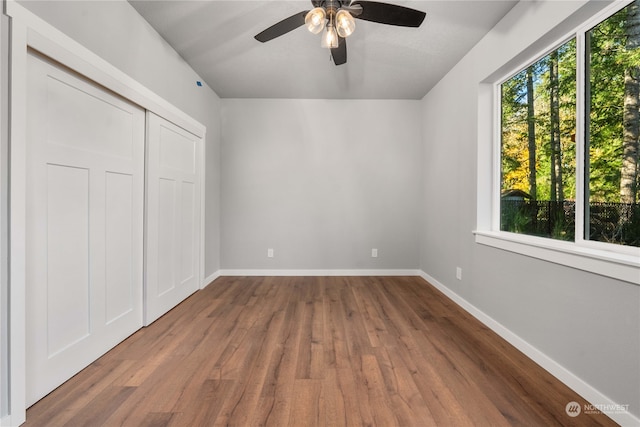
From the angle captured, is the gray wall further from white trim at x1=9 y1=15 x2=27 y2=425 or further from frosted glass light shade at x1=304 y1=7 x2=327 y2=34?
frosted glass light shade at x1=304 y1=7 x2=327 y2=34

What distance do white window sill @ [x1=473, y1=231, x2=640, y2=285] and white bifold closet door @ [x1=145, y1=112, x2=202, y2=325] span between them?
2.88 metres

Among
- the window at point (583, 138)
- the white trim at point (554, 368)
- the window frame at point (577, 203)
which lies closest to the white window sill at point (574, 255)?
the window frame at point (577, 203)

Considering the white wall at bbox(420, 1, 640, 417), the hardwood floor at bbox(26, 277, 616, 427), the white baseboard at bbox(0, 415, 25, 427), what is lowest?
the hardwood floor at bbox(26, 277, 616, 427)

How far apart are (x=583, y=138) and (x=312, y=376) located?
2180 millimetres

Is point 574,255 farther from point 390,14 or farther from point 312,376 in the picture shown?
point 390,14

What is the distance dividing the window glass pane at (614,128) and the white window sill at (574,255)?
0.18 m

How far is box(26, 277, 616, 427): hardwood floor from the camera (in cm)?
140

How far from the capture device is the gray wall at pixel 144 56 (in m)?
1.66

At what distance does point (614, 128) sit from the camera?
1.60 metres

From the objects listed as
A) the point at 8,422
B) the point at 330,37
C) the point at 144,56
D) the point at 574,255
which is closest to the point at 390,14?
the point at 330,37

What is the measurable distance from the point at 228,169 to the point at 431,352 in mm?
3349

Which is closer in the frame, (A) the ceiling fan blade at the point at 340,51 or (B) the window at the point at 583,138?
(B) the window at the point at 583,138

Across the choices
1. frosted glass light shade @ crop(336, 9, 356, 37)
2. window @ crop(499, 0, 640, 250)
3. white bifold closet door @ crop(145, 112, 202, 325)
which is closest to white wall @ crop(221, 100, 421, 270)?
white bifold closet door @ crop(145, 112, 202, 325)

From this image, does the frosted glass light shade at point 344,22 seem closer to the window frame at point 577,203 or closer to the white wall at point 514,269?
the white wall at point 514,269
